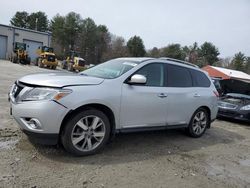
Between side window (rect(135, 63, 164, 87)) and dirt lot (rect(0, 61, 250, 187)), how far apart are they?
1.26 metres

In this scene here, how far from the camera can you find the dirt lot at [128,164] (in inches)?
154

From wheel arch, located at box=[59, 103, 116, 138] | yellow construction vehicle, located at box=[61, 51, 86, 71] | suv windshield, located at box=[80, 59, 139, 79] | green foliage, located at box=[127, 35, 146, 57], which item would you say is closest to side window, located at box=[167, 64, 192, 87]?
suv windshield, located at box=[80, 59, 139, 79]

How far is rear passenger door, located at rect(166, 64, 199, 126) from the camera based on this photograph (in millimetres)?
5938

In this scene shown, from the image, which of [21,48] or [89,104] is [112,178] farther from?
[21,48]

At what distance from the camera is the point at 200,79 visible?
278 inches

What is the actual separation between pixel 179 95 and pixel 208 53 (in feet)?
280

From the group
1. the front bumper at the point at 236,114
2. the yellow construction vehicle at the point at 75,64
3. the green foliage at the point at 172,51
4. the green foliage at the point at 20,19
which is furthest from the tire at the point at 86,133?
the green foliage at the point at 20,19

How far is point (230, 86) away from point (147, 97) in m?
17.0

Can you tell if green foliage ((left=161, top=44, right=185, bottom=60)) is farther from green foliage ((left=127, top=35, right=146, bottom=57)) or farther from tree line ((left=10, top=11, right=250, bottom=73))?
green foliage ((left=127, top=35, right=146, bottom=57))

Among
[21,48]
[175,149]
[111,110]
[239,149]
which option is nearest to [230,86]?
[239,149]

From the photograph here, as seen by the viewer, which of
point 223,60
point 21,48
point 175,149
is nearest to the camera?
point 175,149

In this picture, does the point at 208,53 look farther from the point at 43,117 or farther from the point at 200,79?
the point at 43,117

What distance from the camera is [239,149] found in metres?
6.57

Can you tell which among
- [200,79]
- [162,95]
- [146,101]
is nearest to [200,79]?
[200,79]
